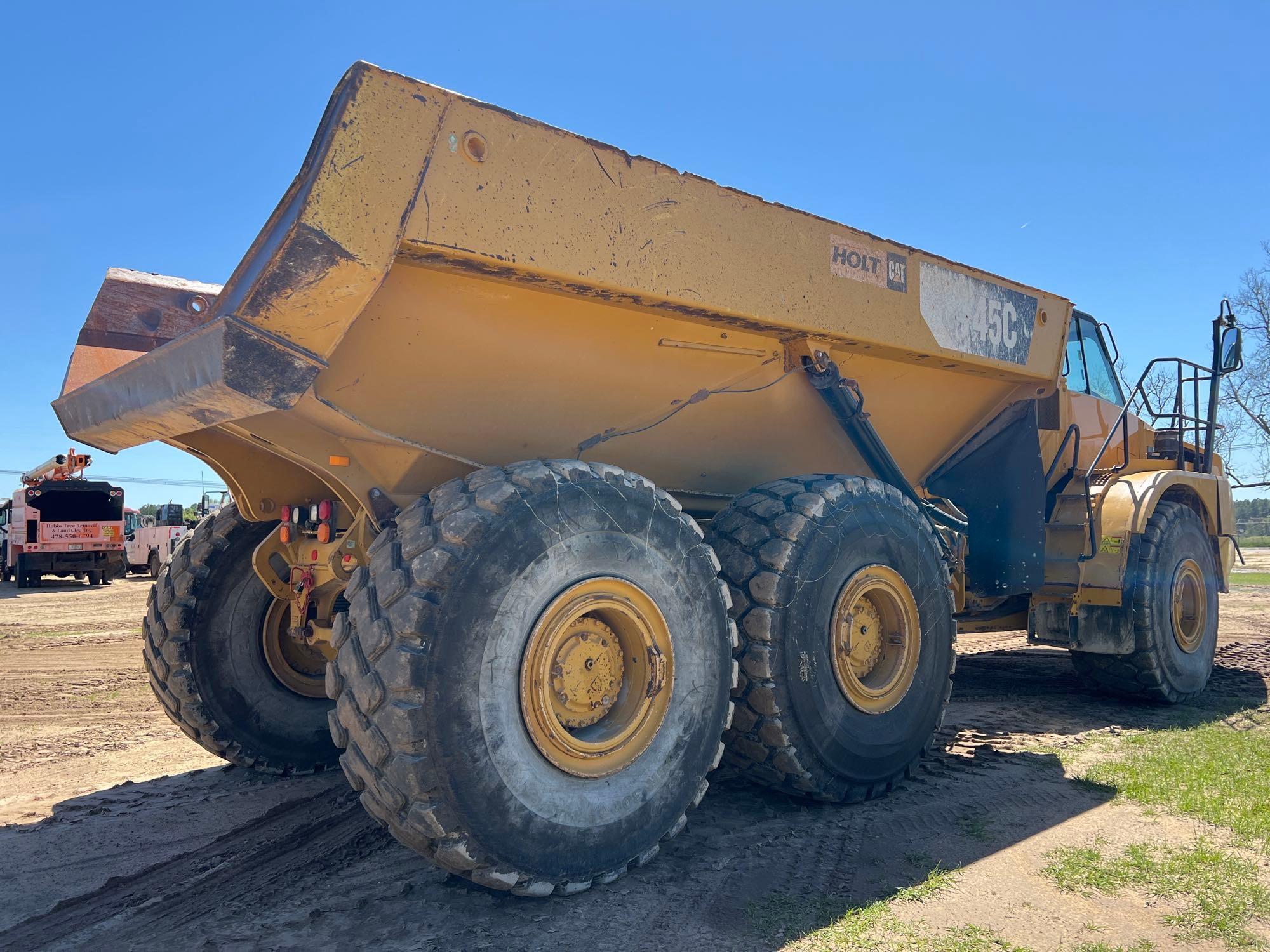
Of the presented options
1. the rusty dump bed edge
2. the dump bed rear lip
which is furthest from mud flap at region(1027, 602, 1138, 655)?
the dump bed rear lip

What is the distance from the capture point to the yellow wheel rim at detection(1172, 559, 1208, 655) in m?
6.22

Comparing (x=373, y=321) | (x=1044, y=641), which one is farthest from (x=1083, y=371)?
(x=373, y=321)

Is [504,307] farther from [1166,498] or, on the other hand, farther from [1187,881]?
[1166,498]

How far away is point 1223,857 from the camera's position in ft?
10.6

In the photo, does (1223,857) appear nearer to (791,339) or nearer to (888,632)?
(888,632)

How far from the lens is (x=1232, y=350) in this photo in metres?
6.21

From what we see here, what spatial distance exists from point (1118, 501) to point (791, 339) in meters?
3.09

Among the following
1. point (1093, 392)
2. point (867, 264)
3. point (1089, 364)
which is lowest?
point (1093, 392)

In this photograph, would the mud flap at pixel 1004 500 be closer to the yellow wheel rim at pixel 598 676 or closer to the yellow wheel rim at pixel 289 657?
the yellow wheel rim at pixel 598 676

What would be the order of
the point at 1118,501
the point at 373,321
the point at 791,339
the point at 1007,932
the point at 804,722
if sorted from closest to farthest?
the point at 1007,932 < the point at 373,321 < the point at 804,722 < the point at 791,339 < the point at 1118,501

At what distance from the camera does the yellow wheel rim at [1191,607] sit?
20.4 feet

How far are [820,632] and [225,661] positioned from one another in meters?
2.81

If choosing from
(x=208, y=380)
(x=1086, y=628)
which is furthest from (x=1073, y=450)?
(x=208, y=380)

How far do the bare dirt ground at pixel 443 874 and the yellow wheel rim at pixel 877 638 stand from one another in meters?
0.46
